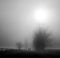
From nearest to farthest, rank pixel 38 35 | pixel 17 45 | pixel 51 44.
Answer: pixel 51 44 < pixel 38 35 < pixel 17 45

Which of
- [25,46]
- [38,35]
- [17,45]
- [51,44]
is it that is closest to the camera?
[51,44]

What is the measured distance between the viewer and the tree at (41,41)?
64.2 metres

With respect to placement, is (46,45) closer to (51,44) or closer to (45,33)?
(51,44)

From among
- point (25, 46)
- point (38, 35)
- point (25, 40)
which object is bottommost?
point (25, 46)

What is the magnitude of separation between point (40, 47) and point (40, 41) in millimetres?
3901

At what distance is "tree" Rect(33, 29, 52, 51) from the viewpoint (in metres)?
64.2

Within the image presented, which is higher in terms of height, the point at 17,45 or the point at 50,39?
the point at 50,39

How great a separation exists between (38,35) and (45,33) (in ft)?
17.7

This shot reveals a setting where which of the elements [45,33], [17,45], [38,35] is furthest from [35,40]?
[17,45]

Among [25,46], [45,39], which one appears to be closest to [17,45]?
[25,46]

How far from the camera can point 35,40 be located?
6962 centimetres

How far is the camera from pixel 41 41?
2564 inches

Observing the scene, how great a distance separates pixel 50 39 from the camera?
64188 millimetres

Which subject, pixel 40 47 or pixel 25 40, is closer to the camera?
pixel 40 47
